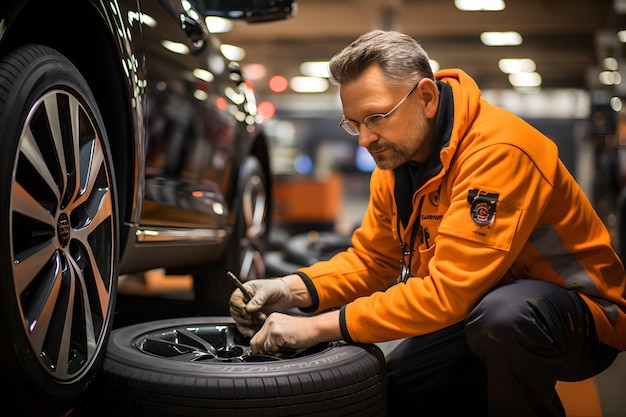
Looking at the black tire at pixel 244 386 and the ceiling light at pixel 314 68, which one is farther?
the ceiling light at pixel 314 68

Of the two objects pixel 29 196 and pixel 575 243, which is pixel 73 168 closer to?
pixel 29 196

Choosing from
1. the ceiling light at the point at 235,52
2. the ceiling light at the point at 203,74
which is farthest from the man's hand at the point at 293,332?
the ceiling light at the point at 235,52

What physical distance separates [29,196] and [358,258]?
1.08 meters

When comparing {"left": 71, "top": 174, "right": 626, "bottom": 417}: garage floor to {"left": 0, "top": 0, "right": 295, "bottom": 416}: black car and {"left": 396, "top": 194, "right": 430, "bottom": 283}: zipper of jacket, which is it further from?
{"left": 396, "top": 194, "right": 430, "bottom": 283}: zipper of jacket

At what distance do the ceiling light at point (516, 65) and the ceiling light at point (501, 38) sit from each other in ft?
7.34

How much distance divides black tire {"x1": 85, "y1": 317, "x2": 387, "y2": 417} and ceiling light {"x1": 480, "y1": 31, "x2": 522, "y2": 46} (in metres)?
13.4

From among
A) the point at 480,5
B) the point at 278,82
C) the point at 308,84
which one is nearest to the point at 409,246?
the point at 480,5

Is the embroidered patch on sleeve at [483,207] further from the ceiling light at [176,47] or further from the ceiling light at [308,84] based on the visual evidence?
the ceiling light at [308,84]

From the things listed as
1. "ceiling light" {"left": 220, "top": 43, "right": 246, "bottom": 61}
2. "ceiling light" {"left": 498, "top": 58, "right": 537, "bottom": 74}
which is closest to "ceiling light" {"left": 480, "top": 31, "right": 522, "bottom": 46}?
"ceiling light" {"left": 498, "top": 58, "right": 537, "bottom": 74}

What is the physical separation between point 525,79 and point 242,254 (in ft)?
62.3

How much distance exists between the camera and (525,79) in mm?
20328

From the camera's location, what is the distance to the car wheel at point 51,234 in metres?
1.17

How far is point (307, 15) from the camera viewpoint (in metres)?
13.3

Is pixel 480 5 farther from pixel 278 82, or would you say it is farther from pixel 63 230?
pixel 63 230
